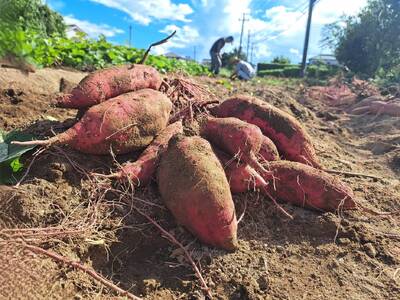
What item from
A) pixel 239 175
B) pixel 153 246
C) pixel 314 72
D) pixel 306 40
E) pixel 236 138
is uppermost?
pixel 306 40

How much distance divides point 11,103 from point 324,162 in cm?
316

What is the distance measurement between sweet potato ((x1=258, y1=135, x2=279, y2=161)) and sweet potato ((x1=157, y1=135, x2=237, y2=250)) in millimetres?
500

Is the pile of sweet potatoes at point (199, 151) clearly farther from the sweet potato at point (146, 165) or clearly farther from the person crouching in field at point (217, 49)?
the person crouching in field at point (217, 49)

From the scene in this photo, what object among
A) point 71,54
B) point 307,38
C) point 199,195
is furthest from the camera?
point 307,38

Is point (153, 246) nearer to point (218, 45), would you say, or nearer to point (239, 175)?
point (239, 175)

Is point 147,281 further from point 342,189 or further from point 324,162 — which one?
point 324,162

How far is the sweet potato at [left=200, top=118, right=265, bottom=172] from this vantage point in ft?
8.20

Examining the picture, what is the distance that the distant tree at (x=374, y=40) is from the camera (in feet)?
69.2

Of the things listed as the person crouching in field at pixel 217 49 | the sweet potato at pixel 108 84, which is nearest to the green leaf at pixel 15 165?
the sweet potato at pixel 108 84

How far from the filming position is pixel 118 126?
98.0 inches

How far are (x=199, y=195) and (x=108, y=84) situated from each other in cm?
116

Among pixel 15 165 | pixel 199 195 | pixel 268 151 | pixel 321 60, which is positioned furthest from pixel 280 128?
pixel 321 60

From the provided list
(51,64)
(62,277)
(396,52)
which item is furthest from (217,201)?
(396,52)

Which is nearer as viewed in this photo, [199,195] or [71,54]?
[199,195]
